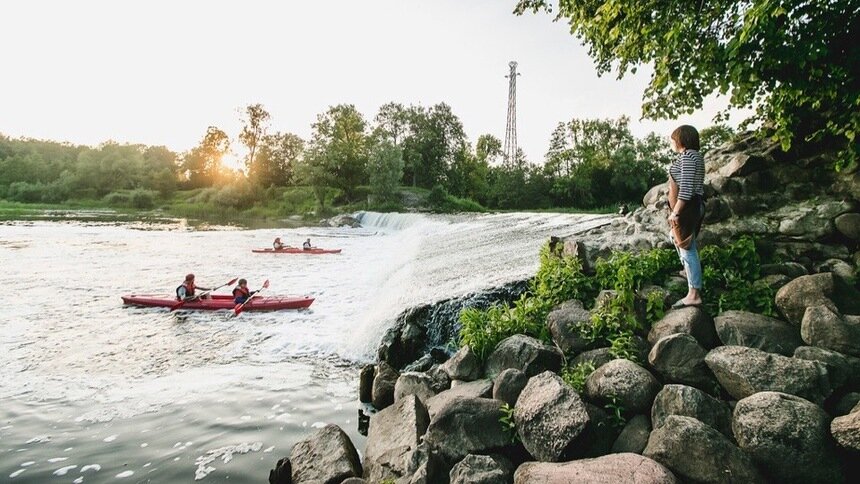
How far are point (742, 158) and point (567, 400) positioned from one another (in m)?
5.28

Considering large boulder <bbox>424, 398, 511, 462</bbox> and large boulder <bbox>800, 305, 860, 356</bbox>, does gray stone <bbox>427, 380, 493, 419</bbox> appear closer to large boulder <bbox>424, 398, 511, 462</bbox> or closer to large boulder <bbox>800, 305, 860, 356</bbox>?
large boulder <bbox>424, 398, 511, 462</bbox>

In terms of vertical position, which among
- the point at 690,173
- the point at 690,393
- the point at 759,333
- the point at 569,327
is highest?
the point at 690,173

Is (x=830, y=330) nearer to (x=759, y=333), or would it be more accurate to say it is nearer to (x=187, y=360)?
(x=759, y=333)

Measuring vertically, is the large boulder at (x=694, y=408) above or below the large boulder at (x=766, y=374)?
below

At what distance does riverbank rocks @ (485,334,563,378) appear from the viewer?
207 inches

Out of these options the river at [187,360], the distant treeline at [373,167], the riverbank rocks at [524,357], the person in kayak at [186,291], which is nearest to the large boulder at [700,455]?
the riverbank rocks at [524,357]

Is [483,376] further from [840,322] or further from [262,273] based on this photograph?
[262,273]

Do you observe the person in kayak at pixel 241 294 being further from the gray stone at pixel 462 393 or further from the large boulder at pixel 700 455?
the large boulder at pixel 700 455

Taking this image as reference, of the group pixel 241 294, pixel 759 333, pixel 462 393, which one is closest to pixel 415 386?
→ pixel 462 393

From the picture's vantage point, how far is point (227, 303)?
489 inches

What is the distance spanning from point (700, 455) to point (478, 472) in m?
1.75

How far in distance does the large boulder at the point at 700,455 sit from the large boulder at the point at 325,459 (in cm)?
298

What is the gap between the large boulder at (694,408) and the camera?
376 cm

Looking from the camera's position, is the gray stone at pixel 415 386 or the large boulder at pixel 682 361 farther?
the gray stone at pixel 415 386
